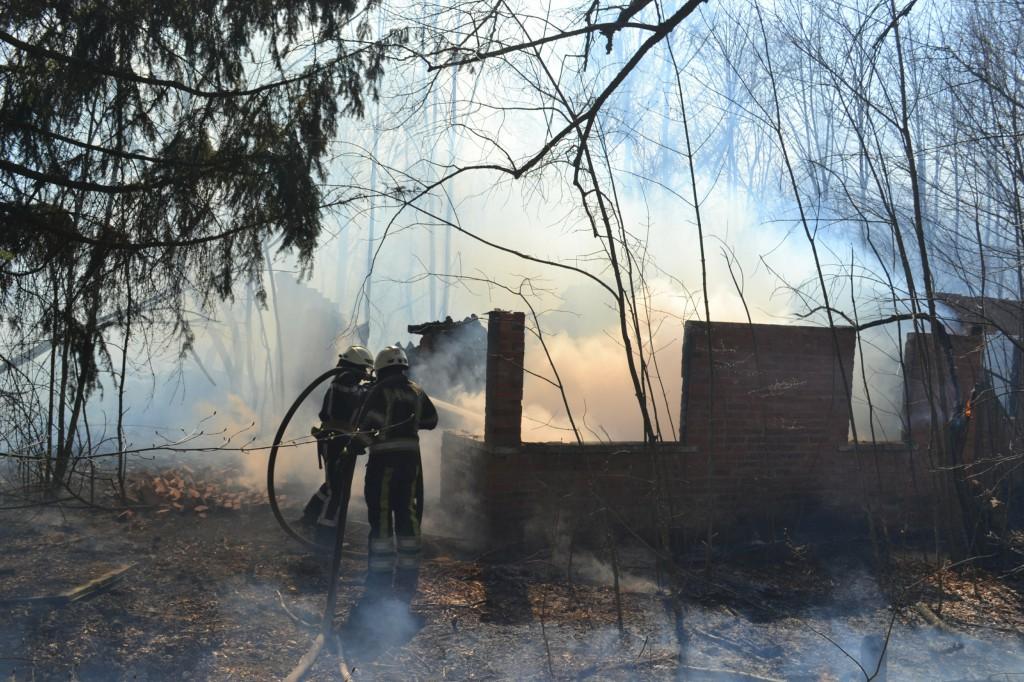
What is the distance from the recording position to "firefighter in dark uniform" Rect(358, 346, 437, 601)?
6402mm

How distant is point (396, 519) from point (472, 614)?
0.98 metres

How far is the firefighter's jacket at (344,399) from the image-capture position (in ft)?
23.4

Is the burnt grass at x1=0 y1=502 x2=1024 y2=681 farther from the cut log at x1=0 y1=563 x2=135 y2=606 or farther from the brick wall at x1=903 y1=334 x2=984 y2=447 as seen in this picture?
the brick wall at x1=903 y1=334 x2=984 y2=447

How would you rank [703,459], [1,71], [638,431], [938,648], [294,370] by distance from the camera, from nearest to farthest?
1. [1,71]
2. [938,648]
3. [703,459]
4. [638,431]
5. [294,370]

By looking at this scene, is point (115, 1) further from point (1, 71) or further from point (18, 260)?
point (18, 260)

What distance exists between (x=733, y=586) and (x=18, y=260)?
5.44 metres

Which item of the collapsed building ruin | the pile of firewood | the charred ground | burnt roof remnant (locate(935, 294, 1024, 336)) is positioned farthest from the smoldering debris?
burnt roof remnant (locate(935, 294, 1024, 336))

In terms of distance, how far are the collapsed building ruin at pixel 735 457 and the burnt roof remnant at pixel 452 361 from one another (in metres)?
3.73

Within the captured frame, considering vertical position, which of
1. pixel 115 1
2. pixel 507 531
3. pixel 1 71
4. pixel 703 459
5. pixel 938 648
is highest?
pixel 115 1

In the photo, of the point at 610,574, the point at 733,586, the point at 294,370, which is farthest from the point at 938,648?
the point at 294,370

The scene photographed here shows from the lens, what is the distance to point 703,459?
27.0 ft

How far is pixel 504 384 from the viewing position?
303 inches

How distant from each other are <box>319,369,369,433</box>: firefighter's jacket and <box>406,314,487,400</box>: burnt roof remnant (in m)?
5.40

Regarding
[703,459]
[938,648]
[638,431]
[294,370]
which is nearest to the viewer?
[938,648]
